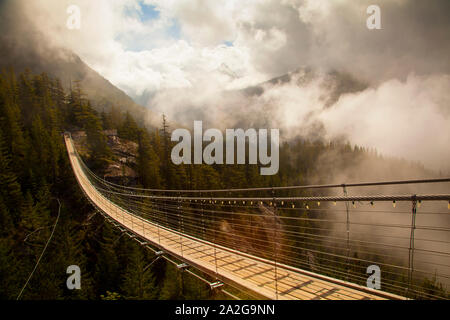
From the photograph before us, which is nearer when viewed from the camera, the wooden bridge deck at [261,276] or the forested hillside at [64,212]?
the wooden bridge deck at [261,276]

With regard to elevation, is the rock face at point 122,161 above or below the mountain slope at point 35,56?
below

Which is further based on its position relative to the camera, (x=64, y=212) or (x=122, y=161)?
(x=122, y=161)

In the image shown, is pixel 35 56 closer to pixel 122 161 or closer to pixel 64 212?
pixel 122 161

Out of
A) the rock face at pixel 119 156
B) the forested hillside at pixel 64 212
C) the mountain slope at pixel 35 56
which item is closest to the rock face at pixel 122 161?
the rock face at pixel 119 156

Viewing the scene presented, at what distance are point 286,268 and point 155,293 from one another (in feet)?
64.9

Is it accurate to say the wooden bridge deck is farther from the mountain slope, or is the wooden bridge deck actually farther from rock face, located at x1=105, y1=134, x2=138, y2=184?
the mountain slope

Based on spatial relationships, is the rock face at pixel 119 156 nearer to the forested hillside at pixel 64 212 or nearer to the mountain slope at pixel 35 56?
the forested hillside at pixel 64 212

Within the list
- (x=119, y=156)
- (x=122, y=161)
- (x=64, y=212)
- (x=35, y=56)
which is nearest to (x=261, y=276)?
(x=64, y=212)

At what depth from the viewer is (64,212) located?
20.6 meters

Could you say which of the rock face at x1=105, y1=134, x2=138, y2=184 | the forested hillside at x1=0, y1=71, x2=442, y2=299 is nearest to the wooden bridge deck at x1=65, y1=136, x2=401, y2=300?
the forested hillside at x1=0, y1=71, x2=442, y2=299

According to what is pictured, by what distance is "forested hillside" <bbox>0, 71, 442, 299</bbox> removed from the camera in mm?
17797

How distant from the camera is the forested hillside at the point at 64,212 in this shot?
17.8 metres

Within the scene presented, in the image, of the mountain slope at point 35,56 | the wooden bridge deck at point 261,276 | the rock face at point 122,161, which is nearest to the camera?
the wooden bridge deck at point 261,276

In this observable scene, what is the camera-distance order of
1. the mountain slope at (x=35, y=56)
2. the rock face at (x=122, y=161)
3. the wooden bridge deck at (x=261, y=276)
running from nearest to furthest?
the wooden bridge deck at (x=261, y=276) < the rock face at (x=122, y=161) < the mountain slope at (x=35, y=56)
